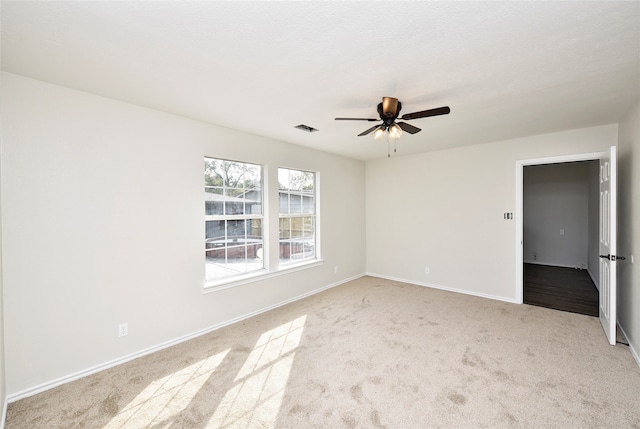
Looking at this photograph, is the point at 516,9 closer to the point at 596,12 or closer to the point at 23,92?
the point at 596,12

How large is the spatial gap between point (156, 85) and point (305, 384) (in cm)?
275

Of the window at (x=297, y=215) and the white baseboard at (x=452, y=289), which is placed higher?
the window at (x=297, y=215)

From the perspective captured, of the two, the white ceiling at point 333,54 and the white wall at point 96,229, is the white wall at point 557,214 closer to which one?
the white ceiling at point 333,54

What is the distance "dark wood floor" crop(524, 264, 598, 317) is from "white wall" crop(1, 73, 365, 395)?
15.0ft

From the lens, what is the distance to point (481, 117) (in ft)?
10.1

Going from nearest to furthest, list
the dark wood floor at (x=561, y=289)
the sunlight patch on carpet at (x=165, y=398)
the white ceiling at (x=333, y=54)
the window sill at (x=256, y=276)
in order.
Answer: the white ceiling at (x=333, y=54), the sunlight patch on carpet at (x=165, y=398), the window sill at (x=256, y=276), the dark wood floor at (x=561, y=289)

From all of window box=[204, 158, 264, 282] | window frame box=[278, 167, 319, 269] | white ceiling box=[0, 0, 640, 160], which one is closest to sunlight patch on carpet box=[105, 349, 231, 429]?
window box=[204, 158, 264, 282]

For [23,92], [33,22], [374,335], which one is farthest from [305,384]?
[23,92]

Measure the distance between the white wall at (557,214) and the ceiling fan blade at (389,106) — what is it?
6.02m

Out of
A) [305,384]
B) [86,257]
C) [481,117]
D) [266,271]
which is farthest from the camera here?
[266,271]

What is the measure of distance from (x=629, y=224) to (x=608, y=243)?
26cm

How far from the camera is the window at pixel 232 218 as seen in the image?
3391mm

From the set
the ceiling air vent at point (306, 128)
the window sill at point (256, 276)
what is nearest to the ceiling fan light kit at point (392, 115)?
the ceiling air vent at point (306, 128)

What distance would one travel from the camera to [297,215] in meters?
4.50
